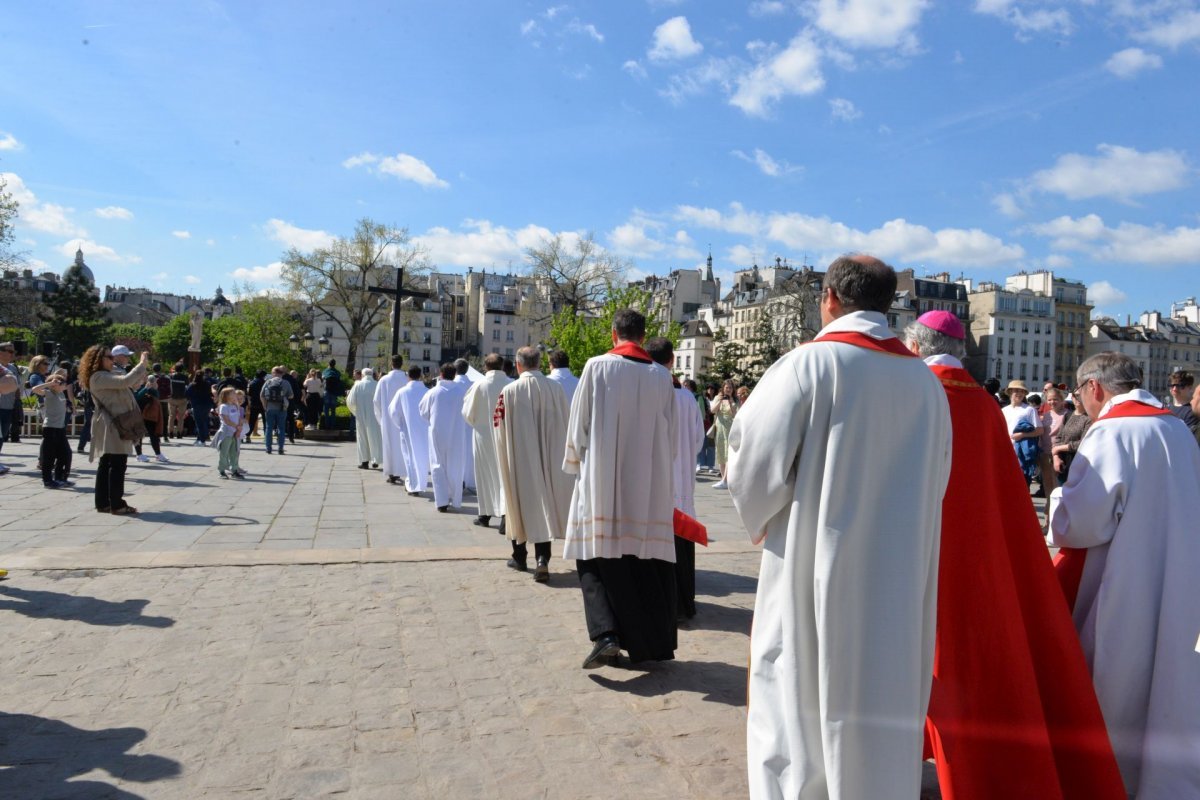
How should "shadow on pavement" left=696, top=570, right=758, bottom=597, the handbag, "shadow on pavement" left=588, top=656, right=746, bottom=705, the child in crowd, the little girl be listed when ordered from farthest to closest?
the little girl
the child in crowd
the handbag
"shadow on pavement" left=696, top=570, right=758, bottom=597
"shadow on pavement" left=588, top=656, right=746, bottom=705

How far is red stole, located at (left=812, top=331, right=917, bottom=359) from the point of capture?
2920mm

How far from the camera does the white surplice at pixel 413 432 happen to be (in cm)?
1289

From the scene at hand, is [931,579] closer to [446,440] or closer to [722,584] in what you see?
[722,584]

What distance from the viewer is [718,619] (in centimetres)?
619

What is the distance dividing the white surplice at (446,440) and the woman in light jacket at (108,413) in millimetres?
3377

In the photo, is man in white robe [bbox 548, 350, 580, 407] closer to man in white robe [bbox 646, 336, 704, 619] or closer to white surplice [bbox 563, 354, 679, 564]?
man in white robe [bbox 646, 336, 704, 619]

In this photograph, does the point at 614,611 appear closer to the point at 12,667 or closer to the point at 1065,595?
the point at 1065,595

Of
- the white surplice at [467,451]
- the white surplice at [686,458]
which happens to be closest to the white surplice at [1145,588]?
the white surplice at [686,458]

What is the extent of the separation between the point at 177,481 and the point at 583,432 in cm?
1026

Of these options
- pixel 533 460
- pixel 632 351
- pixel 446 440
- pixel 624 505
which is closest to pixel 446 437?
pixel 446 440

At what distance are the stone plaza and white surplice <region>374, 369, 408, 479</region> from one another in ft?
18.1

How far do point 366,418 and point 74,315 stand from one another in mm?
67502

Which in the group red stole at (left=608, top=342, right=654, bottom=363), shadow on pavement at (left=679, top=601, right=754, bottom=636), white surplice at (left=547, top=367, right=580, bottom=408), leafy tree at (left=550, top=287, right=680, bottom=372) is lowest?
shadow on pavement at (left=679, top=601, right=754, bottom=636)

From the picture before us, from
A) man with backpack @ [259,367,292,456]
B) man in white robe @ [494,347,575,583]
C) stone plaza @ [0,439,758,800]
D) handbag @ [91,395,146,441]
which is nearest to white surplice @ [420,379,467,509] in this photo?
stone plaza @ [0,439,758,800]
